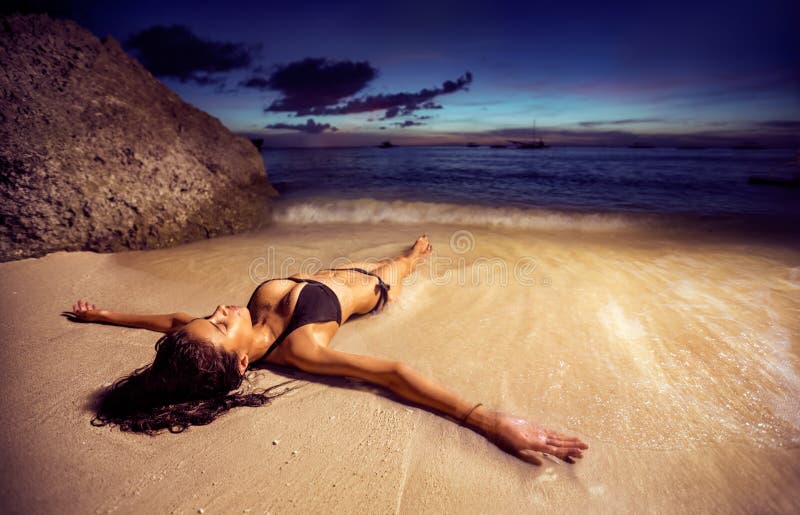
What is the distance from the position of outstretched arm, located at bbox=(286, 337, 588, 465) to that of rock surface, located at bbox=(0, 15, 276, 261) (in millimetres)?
3992

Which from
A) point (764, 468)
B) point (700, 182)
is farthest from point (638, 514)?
point (700, 182)

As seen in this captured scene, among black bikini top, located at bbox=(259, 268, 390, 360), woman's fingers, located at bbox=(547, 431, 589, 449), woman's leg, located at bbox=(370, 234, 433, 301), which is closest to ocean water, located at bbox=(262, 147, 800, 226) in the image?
woman's leg, located at bbox=(370, 234, 433, 301)

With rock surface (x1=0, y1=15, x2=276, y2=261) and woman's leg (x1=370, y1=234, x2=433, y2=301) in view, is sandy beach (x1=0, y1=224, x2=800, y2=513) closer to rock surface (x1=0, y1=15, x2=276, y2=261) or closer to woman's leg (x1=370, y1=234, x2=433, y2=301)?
woman's leg (x1=370, y1=234, x2=433, y2=301)

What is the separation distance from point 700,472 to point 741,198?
39.4 feet

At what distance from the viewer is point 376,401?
2219mm

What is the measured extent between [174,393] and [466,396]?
1.88m

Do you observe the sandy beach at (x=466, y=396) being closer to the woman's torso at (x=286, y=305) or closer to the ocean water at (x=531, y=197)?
the woman's torso at (x=286, y=305)

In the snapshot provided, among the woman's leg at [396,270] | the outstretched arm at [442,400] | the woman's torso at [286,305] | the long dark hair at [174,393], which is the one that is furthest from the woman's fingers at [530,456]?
the woman's leg at [396,270]

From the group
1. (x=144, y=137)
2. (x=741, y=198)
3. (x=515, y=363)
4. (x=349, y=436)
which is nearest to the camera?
(x=349, y=436)

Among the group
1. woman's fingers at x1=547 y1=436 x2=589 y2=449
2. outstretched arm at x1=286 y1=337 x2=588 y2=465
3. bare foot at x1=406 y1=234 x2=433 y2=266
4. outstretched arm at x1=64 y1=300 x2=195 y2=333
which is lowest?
woman's fingers at x1=547 y1=436 x2=589 y2=449

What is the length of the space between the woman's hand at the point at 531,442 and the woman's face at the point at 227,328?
1767 mm

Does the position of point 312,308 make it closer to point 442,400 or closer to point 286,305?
point 286,305

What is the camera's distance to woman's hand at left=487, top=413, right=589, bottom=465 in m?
1.79

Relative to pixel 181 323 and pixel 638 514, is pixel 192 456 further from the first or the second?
pixel 638 514
